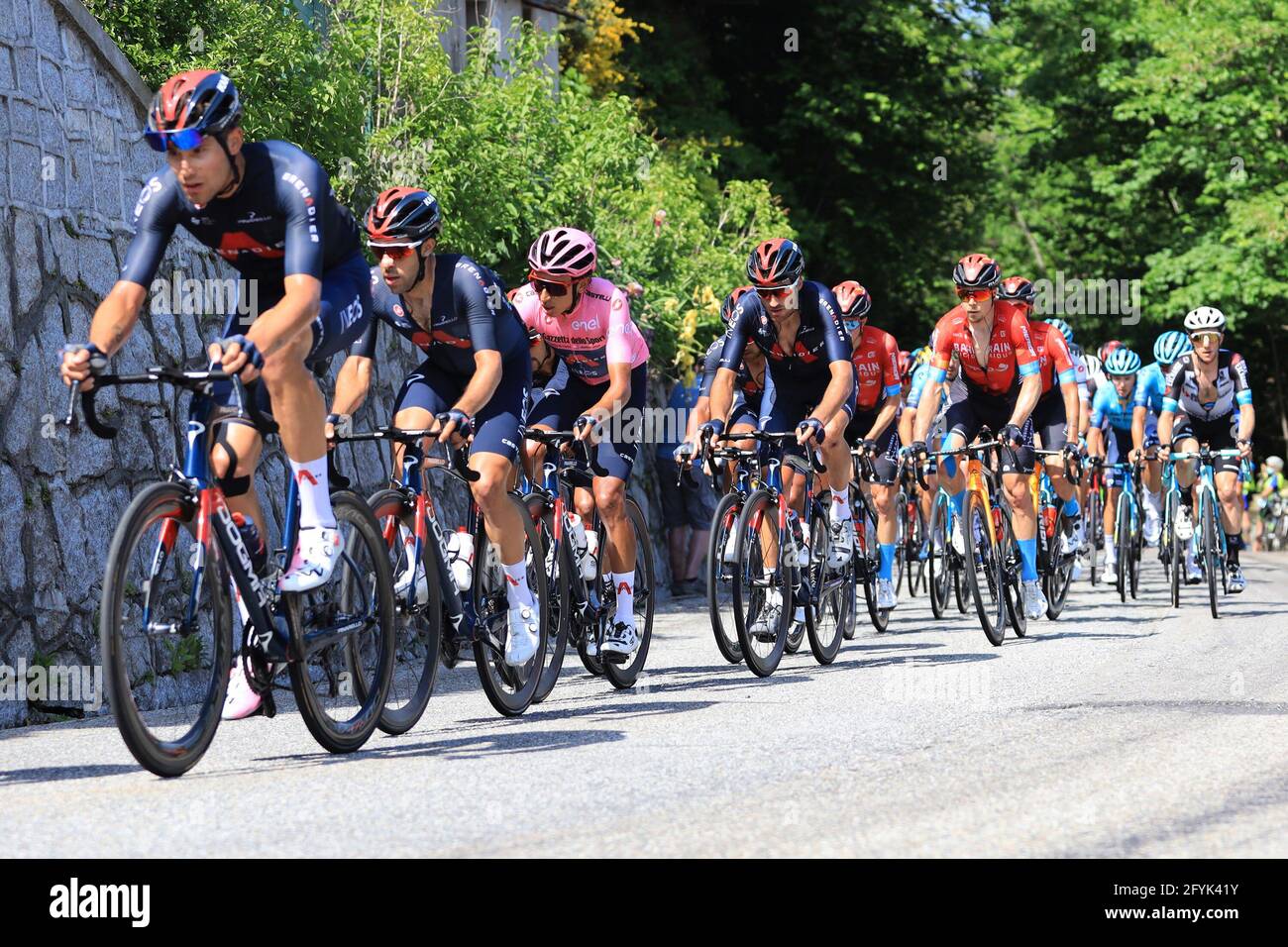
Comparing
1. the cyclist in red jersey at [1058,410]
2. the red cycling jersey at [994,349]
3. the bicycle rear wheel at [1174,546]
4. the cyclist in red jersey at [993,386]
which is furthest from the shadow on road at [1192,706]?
the bicycle rear wheel at [1174,546]

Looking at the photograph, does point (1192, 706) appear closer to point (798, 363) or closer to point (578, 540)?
point (578, 540)

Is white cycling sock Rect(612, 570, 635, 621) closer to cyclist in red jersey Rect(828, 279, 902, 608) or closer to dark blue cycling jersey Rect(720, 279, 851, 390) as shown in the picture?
dark blue cycling jersey Rect(720, 279, 851, 390)

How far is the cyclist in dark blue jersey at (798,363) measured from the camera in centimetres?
1010

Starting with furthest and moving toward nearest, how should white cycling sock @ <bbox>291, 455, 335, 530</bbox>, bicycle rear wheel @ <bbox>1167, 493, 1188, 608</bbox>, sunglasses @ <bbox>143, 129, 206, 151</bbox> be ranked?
bicycle rear wheel @ <bbox>1167, 493, 1188, 608</bbox> < white cycling sock @ <bbox>291, 455, 335, 530</bbox> < sunglasses @ <bbox>143, 129, 206, 151</bbox>

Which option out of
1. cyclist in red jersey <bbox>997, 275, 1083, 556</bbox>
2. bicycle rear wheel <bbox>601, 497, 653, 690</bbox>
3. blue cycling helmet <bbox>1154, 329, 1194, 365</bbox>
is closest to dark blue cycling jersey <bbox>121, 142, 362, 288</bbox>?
bicycle rear wheel <bbox>601, 497, 653, 690</bbox>

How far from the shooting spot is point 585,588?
363 inches

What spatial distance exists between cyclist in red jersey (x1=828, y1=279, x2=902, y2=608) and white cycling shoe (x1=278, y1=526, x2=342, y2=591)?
6.97 metres

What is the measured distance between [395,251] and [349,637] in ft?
5.79

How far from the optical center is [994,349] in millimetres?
12352

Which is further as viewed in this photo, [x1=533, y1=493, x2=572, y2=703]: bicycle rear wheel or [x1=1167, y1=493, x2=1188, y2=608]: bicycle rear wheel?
[x1=1167, y1=493, x2=1188, y2=608]: bicycle rear wheel

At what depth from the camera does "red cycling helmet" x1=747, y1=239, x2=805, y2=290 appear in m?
10.1

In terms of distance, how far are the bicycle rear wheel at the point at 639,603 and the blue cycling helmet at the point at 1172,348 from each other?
6.65m

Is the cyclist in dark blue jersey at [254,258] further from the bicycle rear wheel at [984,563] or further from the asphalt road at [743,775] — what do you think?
the bicycle rear wheel at [984,563]

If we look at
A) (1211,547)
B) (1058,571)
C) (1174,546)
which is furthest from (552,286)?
(1174,546)
